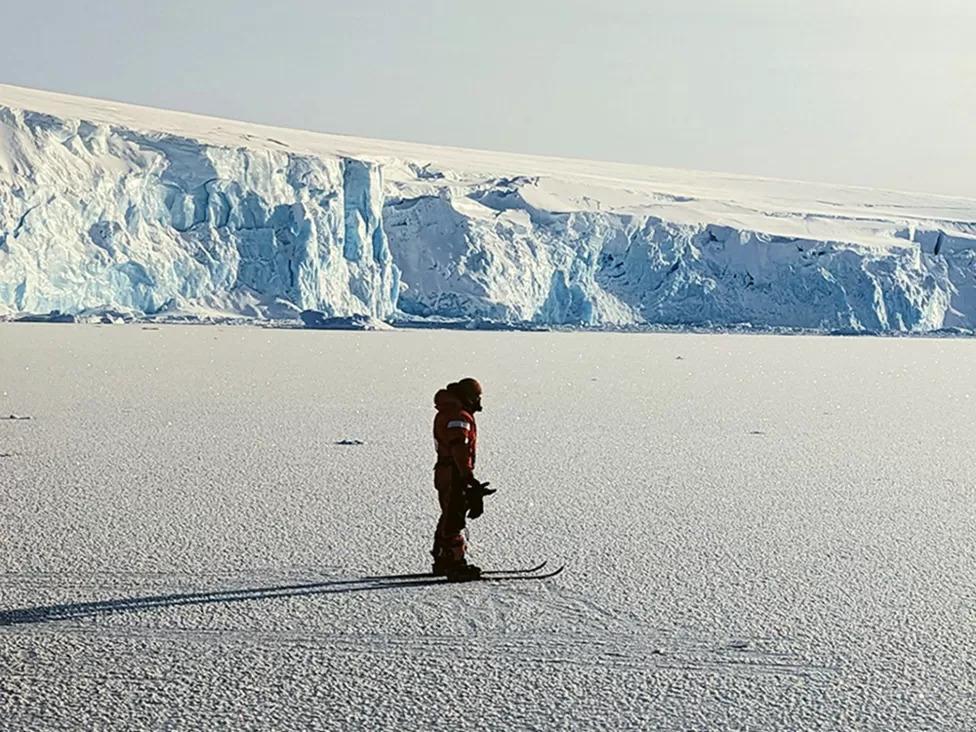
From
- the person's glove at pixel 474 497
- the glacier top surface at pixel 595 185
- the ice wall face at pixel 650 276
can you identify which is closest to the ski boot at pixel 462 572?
the person's glove at pixel 474 497

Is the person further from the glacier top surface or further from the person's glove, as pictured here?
the glacier top surface

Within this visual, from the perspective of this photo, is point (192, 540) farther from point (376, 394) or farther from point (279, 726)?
point (376, 394)

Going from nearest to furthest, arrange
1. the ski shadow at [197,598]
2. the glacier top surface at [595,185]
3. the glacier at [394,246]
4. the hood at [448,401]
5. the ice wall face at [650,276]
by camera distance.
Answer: the ski shadow at [197,598], the hood at [448,401], the glacier at [394,246], the ice wall face at [650,276], the glacier top surface at [595,185]

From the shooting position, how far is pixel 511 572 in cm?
532

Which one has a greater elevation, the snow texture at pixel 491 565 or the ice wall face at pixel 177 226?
the ice wall face at pixel 177 226

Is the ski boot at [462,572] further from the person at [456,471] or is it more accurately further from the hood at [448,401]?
the hood at [448,401]

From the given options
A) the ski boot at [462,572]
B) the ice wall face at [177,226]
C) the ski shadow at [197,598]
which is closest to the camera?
the ski shadow at [197,598]

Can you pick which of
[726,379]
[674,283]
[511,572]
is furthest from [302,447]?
[674,283]

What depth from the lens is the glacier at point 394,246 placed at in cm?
A: 3269

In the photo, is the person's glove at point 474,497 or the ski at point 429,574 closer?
the person's glove at point 474,497

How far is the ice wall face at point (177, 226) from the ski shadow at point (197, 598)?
91.4 feet

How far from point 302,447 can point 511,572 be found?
14.8 ft

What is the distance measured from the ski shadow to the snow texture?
16mm

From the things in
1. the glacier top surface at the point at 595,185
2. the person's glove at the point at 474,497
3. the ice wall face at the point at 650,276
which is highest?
the glacier top surface at the point at 595,185
